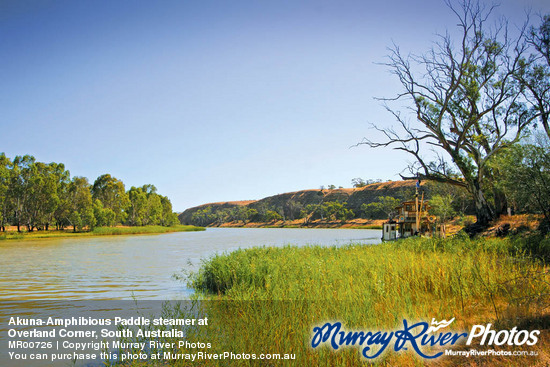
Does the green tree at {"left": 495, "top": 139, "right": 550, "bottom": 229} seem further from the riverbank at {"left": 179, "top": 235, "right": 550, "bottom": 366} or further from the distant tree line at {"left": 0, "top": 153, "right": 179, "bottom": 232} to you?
the distant tree line at {"left": 0, "top": 153, "right": 179, "bottom": 232}

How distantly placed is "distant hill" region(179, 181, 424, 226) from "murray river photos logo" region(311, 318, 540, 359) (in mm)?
86119

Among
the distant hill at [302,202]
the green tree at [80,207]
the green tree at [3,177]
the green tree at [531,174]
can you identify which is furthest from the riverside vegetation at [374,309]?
the distant hill at [302,202]

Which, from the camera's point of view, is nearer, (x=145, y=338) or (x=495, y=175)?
(x=145, y=338)

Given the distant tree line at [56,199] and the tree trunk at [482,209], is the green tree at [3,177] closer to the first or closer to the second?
the distant tree line at [56,199]

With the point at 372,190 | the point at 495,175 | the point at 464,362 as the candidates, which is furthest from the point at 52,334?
the point at 372,190

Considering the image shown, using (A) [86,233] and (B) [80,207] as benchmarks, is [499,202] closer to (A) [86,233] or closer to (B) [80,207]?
(A) [86,233]

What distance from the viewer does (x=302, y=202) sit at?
139250 mm

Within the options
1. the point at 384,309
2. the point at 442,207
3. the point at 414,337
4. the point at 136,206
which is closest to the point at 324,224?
the point at 136,206

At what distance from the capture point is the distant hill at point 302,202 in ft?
345

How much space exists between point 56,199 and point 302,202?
316ft

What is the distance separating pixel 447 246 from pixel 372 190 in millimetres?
99750

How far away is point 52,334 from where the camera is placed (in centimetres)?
695

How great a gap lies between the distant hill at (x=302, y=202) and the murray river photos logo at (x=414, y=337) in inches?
3391

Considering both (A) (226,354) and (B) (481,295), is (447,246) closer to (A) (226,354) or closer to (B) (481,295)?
(B) (481,295)
